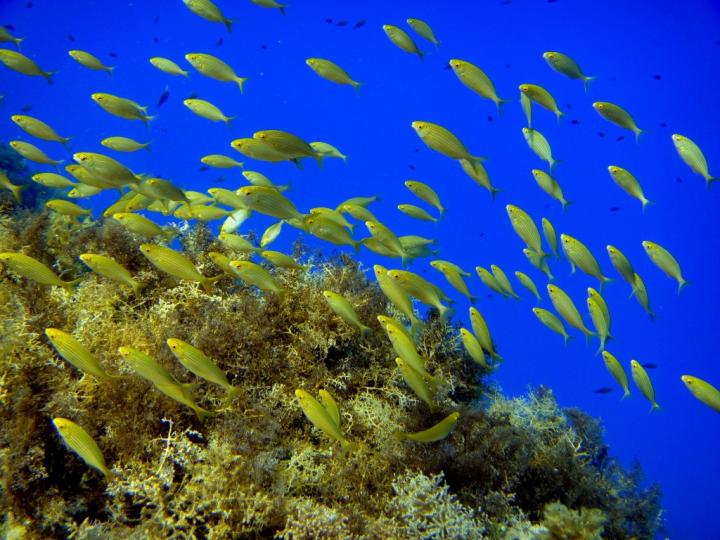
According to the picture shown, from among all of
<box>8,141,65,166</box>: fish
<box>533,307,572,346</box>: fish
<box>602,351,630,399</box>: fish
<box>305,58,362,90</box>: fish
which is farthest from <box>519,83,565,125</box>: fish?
<box>8,141,65,166</box>: fish

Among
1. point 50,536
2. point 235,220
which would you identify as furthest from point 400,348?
point 235,220

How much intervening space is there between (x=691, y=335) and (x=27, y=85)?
616 feet

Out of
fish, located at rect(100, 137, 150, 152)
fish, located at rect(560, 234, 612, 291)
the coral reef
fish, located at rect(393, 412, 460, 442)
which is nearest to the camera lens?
the coral reef

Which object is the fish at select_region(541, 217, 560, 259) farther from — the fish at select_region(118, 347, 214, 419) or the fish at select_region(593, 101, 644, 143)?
the fish at select_region(118, 347, 214, 419)

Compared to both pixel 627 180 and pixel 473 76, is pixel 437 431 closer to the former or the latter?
pixel 473 76

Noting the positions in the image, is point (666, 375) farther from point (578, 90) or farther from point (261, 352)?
point (261, 352)

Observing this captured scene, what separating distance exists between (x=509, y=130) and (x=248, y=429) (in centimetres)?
12455

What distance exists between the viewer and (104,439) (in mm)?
3373

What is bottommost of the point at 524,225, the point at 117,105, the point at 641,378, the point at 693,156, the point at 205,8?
the point at 117,105

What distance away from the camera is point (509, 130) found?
114 m

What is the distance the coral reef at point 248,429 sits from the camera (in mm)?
3064

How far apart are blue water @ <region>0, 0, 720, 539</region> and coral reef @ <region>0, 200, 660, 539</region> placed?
55301mm

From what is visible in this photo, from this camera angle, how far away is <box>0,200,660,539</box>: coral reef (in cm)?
306

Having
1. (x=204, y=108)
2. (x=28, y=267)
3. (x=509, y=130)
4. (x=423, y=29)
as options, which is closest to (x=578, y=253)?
(x=423, y=29)
